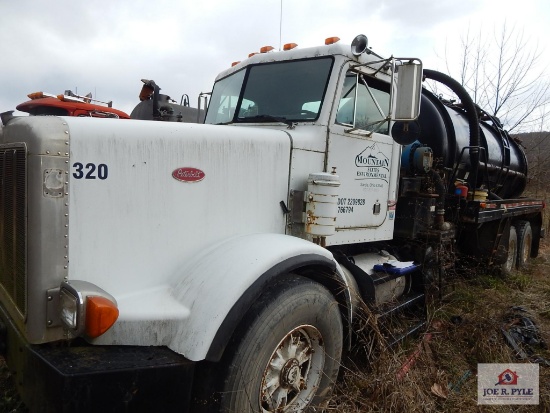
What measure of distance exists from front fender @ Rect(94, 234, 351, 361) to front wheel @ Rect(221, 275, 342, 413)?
0.43 ft

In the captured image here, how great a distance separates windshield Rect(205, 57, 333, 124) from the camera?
3.31 m

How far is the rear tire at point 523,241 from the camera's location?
23.6 ft

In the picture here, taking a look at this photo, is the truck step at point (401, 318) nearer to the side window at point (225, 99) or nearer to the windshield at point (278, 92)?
the windshield at point (278, 92)

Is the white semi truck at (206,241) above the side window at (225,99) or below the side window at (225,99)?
below

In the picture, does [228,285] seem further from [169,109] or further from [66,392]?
[169,109]

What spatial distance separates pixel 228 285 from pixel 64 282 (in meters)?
0.77

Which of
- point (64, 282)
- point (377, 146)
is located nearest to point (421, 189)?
point (377, 146)

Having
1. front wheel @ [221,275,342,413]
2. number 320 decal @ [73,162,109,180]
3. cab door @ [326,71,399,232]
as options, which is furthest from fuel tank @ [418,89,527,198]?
number 320 decal @ [73,162,109,180]

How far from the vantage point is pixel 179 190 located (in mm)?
2404

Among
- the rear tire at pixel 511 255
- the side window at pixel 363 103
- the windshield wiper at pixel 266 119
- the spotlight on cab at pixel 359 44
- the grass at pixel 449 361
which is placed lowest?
the grass at pixel 449 361

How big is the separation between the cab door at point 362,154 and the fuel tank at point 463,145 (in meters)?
1.06

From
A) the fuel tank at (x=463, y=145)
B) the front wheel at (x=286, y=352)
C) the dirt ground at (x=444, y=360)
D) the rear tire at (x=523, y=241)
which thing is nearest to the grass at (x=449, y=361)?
the dirt ground at (x=444, y=360)

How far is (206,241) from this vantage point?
2.55 metres

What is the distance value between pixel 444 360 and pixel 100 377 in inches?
111
